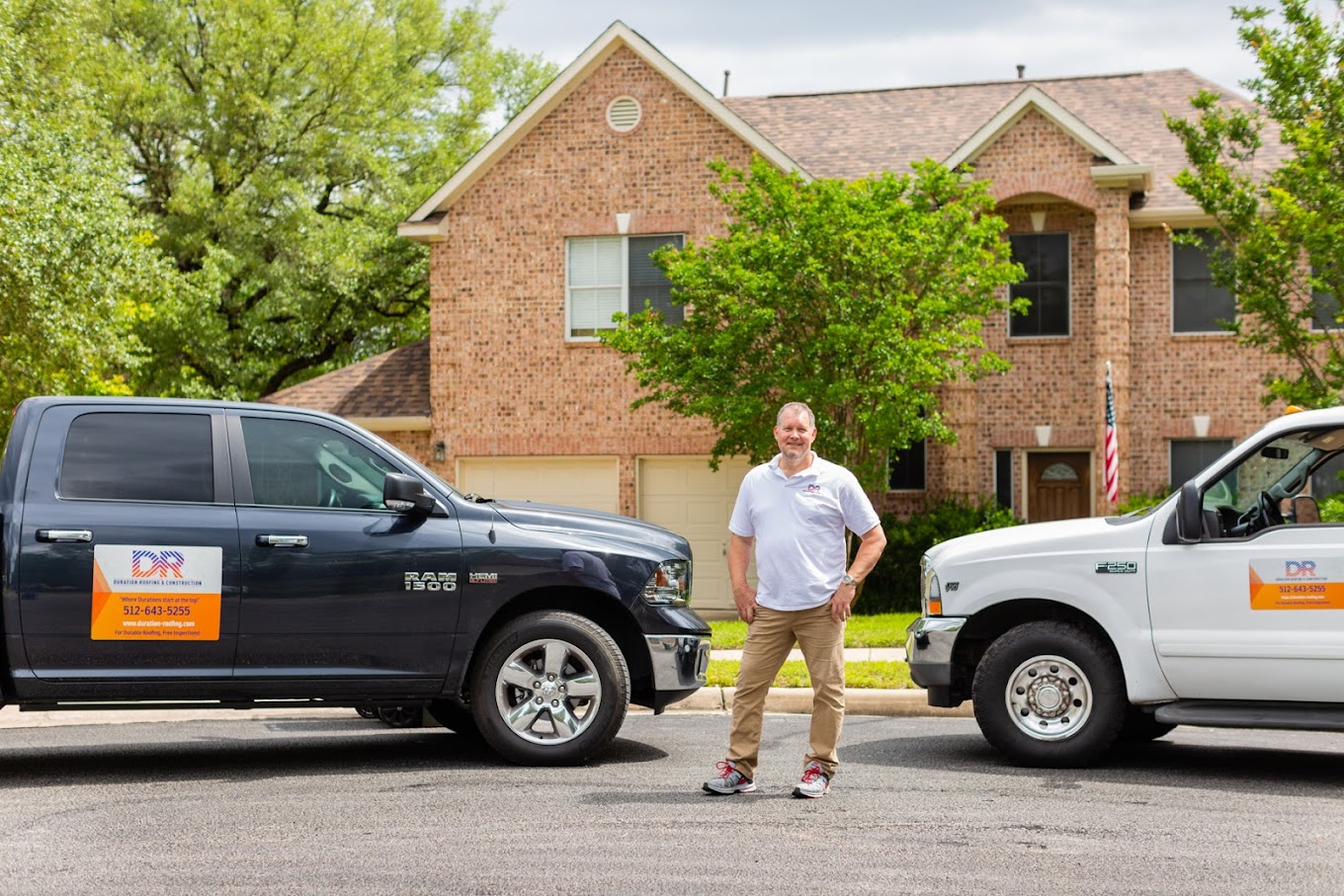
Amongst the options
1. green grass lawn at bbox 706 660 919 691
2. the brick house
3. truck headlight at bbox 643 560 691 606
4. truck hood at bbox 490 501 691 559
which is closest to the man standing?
truck headlight at bbox 643 560 691 606

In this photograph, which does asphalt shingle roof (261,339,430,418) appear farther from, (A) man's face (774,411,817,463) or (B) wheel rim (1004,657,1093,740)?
(A) man's face (774,411,817,463)

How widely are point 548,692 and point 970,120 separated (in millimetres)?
18556

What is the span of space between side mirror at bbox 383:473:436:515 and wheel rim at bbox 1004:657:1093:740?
3326mm

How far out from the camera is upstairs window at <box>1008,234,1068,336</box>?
23.0 meters

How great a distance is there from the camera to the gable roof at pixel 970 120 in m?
22.2

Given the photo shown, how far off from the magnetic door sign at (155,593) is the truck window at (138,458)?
35 centimetres

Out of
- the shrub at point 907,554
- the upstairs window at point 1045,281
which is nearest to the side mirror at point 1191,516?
the shrub at point 907,554

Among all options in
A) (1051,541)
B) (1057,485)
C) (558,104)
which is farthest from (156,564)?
(1057,485)

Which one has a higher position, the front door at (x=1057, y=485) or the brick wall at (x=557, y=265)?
the brick wall at (x=557, y=265)

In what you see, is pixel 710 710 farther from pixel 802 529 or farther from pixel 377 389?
pixel 377 389

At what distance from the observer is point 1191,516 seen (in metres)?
8.53

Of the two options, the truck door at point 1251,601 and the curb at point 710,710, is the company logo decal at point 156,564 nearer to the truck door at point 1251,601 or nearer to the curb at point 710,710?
the curb at point 710,710

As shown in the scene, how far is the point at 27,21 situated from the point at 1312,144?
17.0 metres

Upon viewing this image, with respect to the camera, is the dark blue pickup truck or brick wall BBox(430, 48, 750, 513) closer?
the dark blue pickup truck
